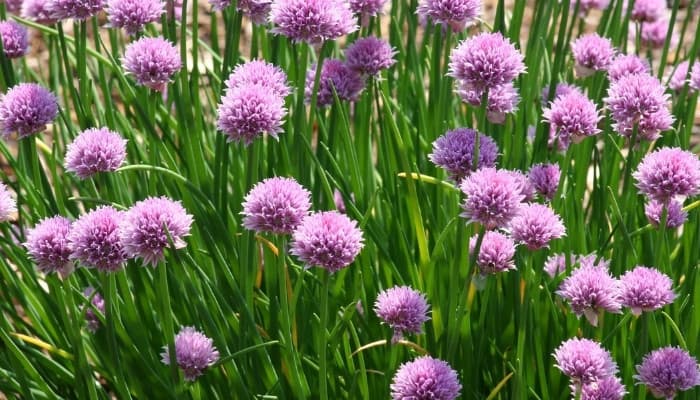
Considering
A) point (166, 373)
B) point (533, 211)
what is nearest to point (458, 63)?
point (533, 211)

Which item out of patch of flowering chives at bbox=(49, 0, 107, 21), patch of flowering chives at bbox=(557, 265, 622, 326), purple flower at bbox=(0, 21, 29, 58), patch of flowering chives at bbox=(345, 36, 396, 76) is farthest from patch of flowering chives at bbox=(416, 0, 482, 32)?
purple flower at bbox=(0, 21, 29, 58)

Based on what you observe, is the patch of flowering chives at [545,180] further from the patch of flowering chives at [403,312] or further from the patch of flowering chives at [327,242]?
the patch of flowering chives at [327,242]

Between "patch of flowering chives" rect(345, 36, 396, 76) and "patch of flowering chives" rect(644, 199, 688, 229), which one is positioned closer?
"patch of flowering chives" rect(644, 199, 688, 229)

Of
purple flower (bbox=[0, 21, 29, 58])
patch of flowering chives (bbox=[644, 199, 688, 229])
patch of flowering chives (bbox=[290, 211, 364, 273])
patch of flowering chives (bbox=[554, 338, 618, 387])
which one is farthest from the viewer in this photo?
purple flower (bbox=[0, 21, 29, 58])

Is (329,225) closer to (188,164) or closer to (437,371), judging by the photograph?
(437,371)

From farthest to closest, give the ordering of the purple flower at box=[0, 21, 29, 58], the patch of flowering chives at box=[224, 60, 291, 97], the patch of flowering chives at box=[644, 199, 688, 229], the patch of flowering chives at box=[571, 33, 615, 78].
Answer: the patch of flowering chives at box=[571, 33, 615, 78]
the purple flower at box=[0, 21, 29, 58]
the patch of flowering chives at box=[644, 199, 688, 229]
the patch of flowering chives at box=[224, 60, 291, 97]

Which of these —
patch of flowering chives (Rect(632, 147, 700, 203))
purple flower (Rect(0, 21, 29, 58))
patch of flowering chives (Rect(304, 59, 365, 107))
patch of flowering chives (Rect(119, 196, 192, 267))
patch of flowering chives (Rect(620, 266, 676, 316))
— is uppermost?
purple flower (Rect(0, 21, 29, 58))

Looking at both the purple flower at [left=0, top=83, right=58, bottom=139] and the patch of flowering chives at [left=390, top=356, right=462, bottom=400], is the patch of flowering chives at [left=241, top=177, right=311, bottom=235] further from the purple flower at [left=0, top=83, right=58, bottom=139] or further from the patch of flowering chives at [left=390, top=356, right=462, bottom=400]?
the purple flower at [left=0, top=83, right=58, bottom=139]

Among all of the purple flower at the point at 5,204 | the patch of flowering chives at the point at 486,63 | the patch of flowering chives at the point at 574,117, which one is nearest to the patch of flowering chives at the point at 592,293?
the patch of flowering chives at the point at 574,117
